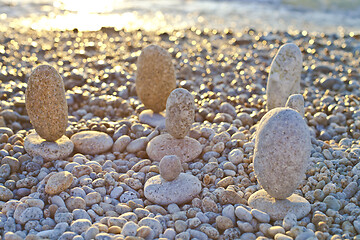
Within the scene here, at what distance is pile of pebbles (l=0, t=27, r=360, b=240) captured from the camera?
10.5 feet

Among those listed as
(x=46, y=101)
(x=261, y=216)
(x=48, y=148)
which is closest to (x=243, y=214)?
(x=261, y=216)

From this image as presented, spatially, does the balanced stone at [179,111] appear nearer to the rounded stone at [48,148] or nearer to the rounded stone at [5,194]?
the rounded stone at [48,148]

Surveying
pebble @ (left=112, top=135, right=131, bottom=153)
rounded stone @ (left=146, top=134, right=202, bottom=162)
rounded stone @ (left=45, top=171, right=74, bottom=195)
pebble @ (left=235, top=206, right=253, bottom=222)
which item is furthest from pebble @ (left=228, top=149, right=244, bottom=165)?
rounded stone @ (left=45, top=171, right=74, bottom=195)

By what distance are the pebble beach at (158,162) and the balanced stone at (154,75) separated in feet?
1.31

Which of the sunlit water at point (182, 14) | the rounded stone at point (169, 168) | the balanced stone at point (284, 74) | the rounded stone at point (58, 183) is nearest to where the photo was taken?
the rounded stone at point (58, 183)

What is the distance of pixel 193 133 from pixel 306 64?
4495 millimetres

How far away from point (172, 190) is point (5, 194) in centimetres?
156

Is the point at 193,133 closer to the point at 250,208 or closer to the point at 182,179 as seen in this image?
the point at 182,179

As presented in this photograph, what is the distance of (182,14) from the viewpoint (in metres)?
14.9

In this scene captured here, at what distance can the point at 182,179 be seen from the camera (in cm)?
373

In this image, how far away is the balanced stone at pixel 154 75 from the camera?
16.7 feet

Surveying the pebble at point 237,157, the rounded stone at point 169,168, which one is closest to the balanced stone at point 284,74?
the pebble at point 237,157

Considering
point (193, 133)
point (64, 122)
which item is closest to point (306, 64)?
point (193, 133)

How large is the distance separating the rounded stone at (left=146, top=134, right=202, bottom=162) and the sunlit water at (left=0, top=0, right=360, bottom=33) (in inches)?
314
